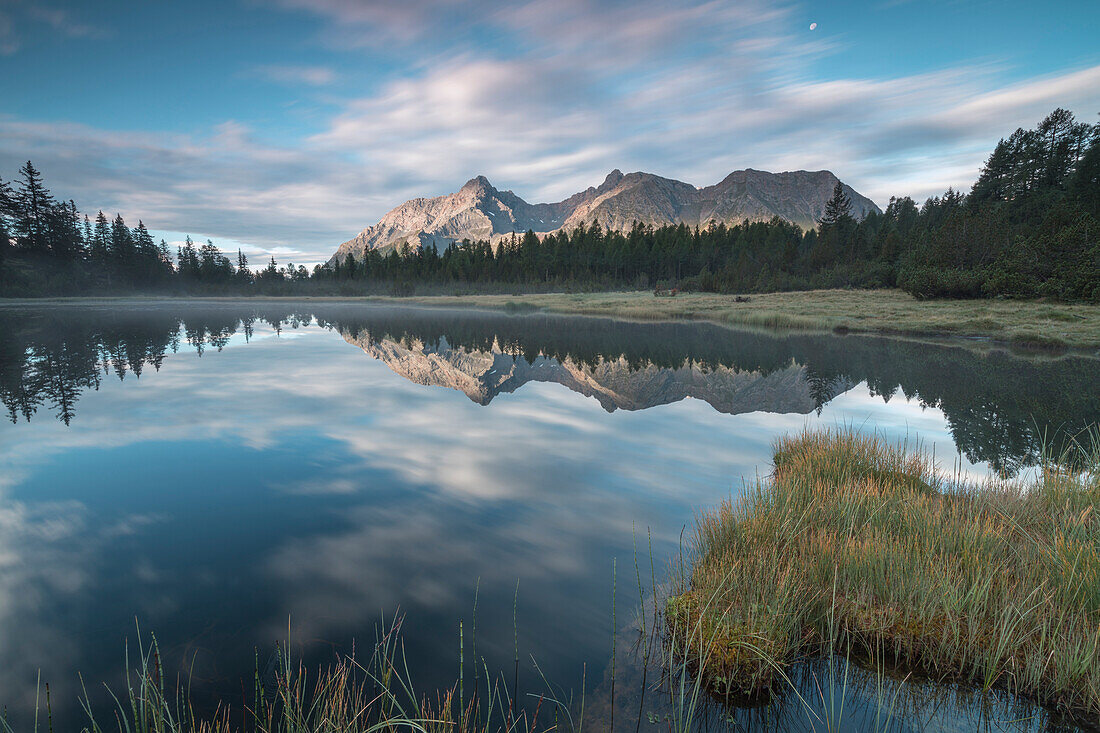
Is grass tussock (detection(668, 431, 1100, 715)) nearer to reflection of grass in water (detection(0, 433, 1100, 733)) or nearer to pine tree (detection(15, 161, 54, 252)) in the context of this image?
reflection of grass in water (detection(0, 433, 1100, 733))

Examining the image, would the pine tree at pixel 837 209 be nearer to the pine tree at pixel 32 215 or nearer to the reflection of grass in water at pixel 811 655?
the reflection of grass in water at pixel 811 655

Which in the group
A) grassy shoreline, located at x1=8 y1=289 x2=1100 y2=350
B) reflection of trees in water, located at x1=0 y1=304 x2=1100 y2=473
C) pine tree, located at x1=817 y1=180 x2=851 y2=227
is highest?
pine tree, located at x1=817 y1=180 x2=851 y2=227

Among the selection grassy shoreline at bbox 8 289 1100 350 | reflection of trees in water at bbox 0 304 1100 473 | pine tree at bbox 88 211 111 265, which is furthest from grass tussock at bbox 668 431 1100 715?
pine tree at bbox 88 211 111 265

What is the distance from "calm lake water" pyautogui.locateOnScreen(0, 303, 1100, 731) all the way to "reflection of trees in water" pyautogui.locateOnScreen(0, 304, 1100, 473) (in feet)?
0.59

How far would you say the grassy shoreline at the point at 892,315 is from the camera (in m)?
27.1

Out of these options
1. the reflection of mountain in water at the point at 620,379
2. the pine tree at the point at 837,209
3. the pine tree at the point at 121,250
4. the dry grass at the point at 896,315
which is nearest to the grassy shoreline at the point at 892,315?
the dry grass at the point at 896,315

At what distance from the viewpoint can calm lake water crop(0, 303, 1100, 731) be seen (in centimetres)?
413

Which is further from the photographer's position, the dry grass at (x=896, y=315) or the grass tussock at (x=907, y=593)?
the dry grass at (x=896, y=315)

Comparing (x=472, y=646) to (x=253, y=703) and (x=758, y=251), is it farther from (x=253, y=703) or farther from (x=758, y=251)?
(x=758, y=251)

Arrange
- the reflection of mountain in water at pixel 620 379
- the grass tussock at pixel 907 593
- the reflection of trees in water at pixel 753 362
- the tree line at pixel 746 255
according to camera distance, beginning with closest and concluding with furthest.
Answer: the grass tussock at pixel 907 593, the reflection of trees in water at pixel 753 362, the reflection of mountain in water at pixel 620 379, the tree line at pixel 746 255

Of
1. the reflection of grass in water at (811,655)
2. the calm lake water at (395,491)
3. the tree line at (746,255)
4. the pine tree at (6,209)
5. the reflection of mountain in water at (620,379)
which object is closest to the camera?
the reflection of grass in water at (811,655)

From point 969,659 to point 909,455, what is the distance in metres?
5.75

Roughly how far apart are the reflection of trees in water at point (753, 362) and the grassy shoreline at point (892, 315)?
16.6 ft

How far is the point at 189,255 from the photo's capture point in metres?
107
